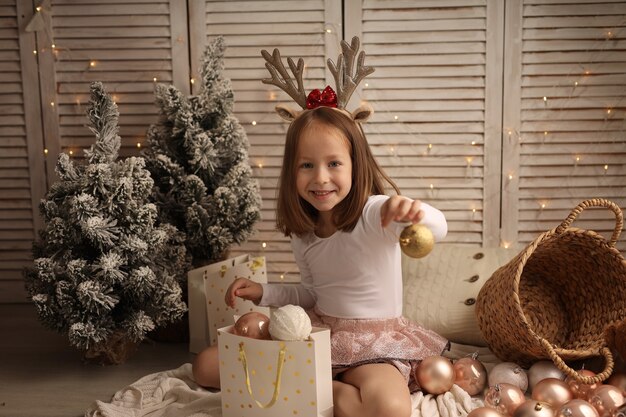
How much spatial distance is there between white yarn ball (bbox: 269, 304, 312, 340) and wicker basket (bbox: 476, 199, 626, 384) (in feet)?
1.71

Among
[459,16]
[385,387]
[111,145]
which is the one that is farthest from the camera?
[459,16]

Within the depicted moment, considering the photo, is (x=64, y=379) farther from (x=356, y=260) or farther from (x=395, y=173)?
(x=395, y=173)

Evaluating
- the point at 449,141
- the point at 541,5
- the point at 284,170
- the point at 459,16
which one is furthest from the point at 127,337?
the point at 541,5

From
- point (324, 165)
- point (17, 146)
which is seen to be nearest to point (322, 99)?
point (324, 165)

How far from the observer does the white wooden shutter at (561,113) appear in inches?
84.0

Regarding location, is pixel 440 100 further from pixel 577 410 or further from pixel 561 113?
pixel 577 410

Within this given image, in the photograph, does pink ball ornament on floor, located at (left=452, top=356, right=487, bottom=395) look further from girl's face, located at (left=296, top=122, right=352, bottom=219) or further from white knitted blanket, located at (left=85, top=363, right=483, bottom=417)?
girl's face, located at (left=296, top=122, right=352, bottom=219)

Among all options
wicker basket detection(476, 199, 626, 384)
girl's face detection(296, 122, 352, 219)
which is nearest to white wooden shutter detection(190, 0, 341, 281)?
girl's face detection(296, 122, 352, 219)

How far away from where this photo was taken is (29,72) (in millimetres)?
2250

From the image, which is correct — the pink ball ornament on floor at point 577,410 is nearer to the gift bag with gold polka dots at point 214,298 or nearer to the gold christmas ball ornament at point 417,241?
the gold christmas ball ornament at point 417,241

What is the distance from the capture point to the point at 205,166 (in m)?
1.99

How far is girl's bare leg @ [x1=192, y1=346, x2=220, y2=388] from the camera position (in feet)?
5.42

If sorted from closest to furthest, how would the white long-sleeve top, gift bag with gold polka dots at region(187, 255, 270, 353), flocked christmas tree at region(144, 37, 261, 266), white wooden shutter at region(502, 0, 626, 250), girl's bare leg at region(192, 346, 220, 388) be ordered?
the white long-sleeve top
girl's bare leg at region(192, 346, 220, 388)
gift bag with gold polka dots at region(187, 255, 270, 353)
flocked christmas tree at region(144, 37, 261, 266)
white wooden shutter at region(502, 0, 626, 250)

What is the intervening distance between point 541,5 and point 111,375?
5.85ft
